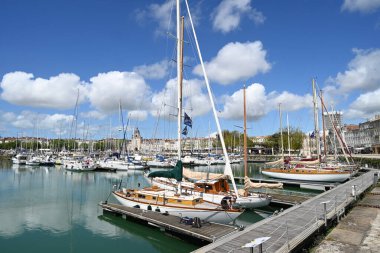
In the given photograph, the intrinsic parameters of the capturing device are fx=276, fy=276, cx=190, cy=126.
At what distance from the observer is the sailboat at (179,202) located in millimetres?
18875

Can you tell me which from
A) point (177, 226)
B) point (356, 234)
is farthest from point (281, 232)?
point (177, 226)

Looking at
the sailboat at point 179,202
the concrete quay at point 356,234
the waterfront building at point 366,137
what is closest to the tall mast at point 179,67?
the sailboat at point 179,202

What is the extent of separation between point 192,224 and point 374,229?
10.0m

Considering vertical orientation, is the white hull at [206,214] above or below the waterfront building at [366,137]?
below

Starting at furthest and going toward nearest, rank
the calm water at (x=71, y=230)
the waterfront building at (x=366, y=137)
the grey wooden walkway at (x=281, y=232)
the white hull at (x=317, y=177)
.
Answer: the waterfront building at (x=366, y=137) → the white hull at (x=317, y=177) → the calm water at (x=71, y=230) → the grey wooden walkway at (x=281, y=232)

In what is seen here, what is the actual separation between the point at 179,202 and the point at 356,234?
11.1 m

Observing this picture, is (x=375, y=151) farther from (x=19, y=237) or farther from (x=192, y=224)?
(x=19, y=237)

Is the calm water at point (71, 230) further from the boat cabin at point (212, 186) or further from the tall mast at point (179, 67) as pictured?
the tall mast at point (179, 67)

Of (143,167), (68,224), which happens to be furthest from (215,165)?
(68,224)

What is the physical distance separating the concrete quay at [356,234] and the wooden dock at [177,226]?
4737 mm

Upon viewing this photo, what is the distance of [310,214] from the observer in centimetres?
1780

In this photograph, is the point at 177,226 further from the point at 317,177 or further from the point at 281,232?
the point at 317,177

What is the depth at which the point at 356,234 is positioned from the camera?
14312 millimetres

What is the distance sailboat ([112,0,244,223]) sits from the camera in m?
18.9
